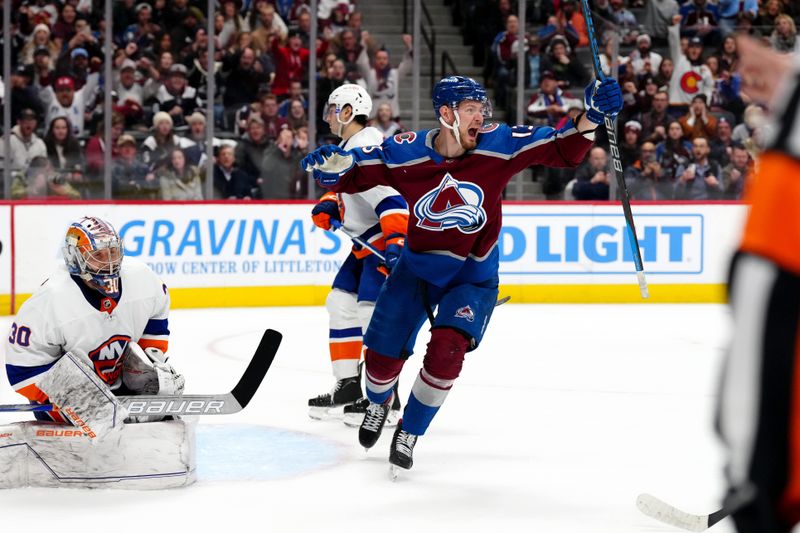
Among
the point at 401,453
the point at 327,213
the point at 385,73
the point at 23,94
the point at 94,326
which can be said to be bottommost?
the point at 401,453

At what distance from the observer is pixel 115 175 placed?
7941 mm

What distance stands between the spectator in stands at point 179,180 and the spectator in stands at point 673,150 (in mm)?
3559

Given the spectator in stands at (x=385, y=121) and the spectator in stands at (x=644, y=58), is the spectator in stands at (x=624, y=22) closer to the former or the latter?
the spectator in stands at (x=644, y=58)

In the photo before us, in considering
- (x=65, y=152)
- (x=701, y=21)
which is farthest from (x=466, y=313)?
(x=701, y=21)

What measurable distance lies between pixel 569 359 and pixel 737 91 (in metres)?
4.18

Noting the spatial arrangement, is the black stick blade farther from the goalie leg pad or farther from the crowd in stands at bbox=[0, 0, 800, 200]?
the crowd in stands at bbox=[0, 0, 800, 200]

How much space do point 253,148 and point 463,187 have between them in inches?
204

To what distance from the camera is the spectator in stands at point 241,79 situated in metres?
8.40

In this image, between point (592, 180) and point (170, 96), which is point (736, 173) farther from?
point (170, 96)

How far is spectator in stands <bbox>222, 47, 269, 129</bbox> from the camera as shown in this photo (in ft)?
27.6

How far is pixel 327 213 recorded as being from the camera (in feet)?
14.6

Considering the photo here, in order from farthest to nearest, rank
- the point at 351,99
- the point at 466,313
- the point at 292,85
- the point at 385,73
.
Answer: the point at 385,73 < the point at 292,85 < the point at 351,99 < the point at 466,313

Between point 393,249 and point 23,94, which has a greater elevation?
point 23,94

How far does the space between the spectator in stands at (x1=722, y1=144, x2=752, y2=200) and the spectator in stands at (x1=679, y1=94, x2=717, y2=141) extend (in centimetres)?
25
